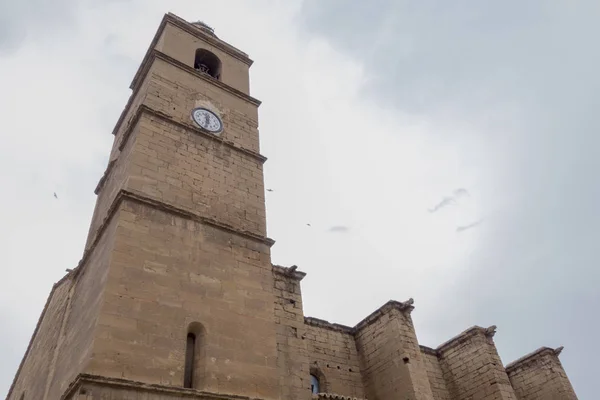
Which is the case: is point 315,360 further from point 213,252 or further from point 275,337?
point 213,252

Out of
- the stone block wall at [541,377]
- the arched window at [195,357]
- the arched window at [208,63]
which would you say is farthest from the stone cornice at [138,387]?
the stone block wall at [541,377]

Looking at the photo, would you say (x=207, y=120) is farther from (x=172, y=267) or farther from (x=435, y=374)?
(x=435, y=374)

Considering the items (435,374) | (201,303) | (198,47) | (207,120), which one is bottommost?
(201,303)

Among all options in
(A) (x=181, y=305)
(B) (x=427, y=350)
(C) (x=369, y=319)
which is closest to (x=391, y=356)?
(C) (x=369, y=319)

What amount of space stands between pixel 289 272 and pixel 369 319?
3390 millimetres

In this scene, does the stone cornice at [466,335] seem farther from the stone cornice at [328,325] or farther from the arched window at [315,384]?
the arched window at [315,384]

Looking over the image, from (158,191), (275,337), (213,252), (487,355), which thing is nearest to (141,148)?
(158,191)

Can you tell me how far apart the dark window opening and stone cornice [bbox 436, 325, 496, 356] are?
834 cm

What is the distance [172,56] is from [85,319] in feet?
23.0

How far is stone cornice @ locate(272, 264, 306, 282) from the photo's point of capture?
32.6 ft

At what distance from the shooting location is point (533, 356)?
14133mm

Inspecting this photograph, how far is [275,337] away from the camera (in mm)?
8609

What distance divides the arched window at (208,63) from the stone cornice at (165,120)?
3096mm

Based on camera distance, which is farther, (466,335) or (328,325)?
(466,335)
